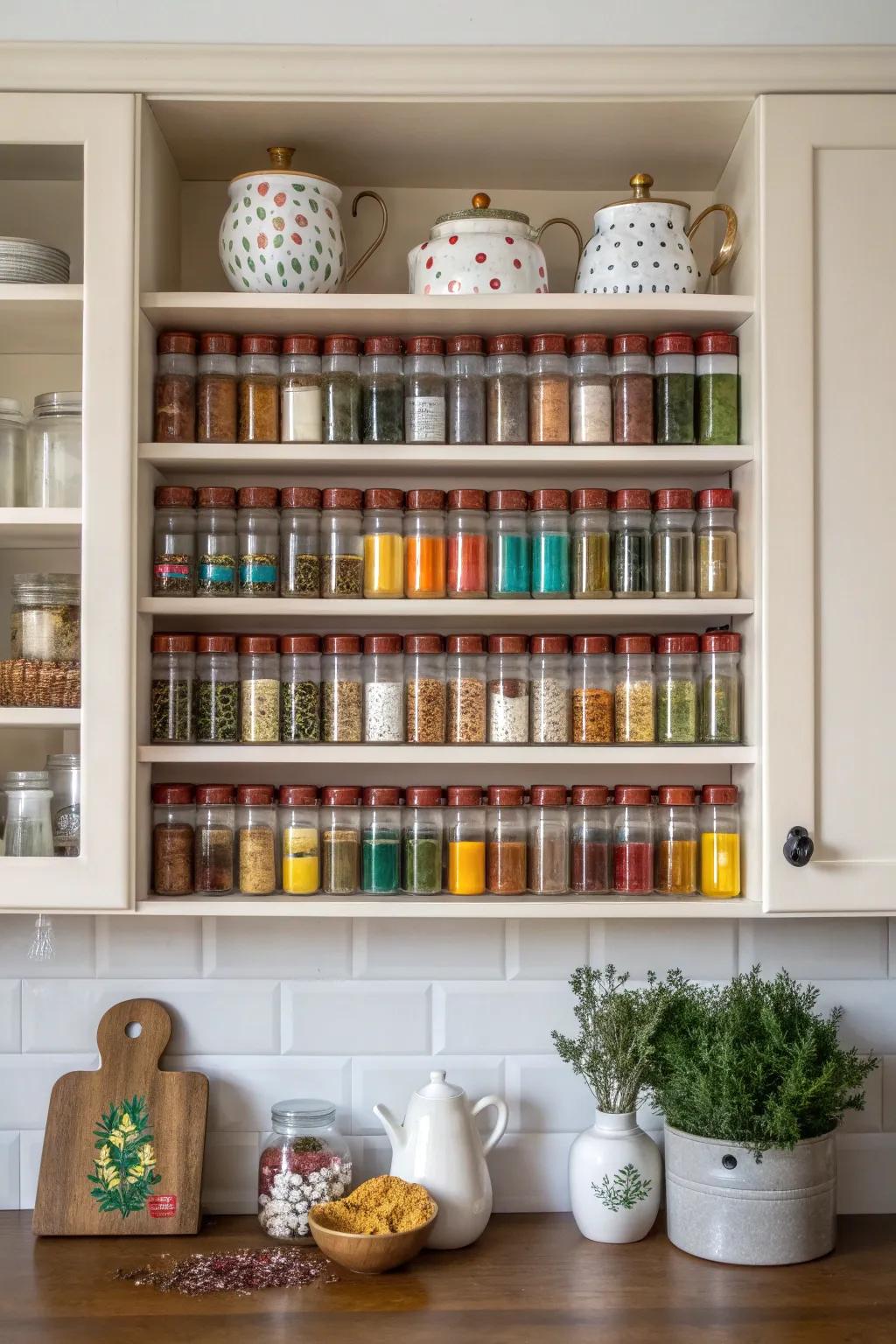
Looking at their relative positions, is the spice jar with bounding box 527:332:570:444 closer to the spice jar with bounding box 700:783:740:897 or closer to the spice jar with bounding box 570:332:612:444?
the spice jar with bounding box 570:332:612:444

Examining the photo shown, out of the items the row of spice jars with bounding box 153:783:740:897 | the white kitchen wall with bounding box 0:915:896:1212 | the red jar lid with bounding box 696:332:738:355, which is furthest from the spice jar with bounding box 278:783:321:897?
the red jar lid with bounding box 696:332:738:355

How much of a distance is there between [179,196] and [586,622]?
37.0 inches

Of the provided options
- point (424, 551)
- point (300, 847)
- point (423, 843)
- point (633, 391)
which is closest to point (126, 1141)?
point (300, 847)

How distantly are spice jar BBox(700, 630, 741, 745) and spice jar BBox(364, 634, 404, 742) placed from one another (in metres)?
0.44

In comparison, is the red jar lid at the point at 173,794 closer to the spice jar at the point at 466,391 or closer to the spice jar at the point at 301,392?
the spice jar at the point at 301,392

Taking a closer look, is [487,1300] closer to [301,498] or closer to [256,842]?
[256,842]

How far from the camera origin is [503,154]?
187 centimetres

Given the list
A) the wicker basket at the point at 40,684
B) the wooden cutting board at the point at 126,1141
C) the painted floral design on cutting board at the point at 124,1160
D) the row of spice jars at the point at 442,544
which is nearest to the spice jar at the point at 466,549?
the row of spice jars at the point at 442,544

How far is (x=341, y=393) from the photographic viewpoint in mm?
1797

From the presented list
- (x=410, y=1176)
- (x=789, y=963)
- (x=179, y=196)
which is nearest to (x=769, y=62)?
(x=179, y=196)

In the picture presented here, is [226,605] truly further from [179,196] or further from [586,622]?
[179,196]

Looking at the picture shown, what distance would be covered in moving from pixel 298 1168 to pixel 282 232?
4.42 feet

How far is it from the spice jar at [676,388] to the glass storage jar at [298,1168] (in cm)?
112

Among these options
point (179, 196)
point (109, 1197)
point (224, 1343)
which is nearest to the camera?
point (224, 1343)
